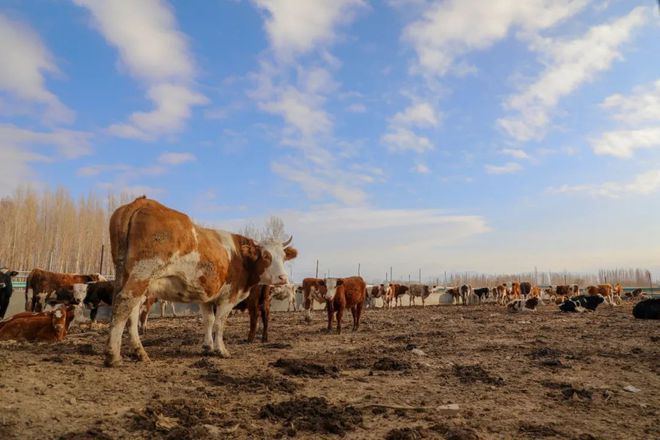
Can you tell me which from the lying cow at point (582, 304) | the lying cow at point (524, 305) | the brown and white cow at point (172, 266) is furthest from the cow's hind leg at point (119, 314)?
the lying cow at point (582, 304)

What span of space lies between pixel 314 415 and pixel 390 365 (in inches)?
120

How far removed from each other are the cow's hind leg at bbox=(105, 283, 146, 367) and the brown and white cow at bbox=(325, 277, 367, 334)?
770 cm

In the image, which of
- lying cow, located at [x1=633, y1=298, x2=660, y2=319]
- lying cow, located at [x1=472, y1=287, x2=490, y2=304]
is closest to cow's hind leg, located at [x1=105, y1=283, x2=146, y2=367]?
lying cow, located at [x1=633, y1=298, x2=660, y2=319]

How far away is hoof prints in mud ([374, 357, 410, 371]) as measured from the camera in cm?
725

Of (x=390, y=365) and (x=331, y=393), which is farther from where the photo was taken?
(x=390, y=365)

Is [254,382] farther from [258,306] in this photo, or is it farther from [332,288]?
[332,288]

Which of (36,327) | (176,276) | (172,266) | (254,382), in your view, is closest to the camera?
(254,382)

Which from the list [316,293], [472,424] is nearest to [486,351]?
[472,424]

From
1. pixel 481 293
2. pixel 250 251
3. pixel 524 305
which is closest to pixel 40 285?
pixel 250 251

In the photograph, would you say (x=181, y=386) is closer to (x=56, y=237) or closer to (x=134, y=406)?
(x=134, y=406)

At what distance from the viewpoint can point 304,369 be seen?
6.81m

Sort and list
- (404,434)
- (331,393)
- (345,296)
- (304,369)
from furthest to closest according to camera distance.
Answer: (345,296)
(304,369)
(331,393)
(404,434)

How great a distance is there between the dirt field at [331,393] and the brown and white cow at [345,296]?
14.5 ft

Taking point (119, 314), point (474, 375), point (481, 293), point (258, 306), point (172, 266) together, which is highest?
point (172, 266)
